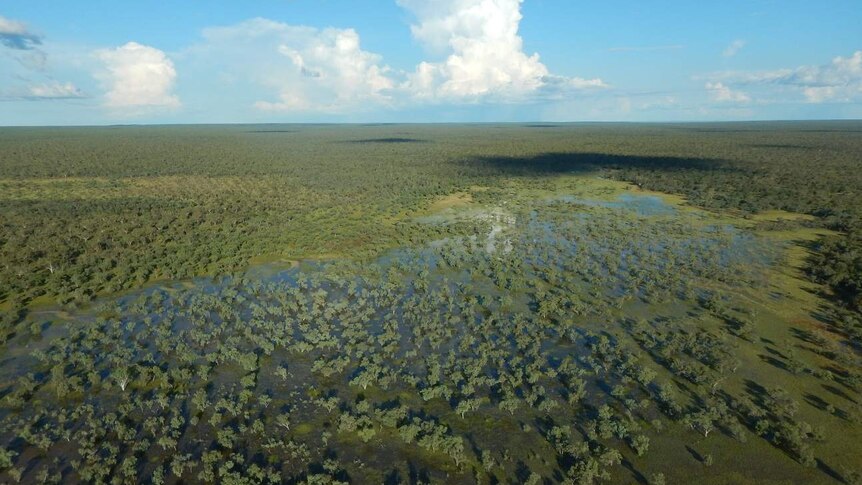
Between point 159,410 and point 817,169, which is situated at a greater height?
point 817,169

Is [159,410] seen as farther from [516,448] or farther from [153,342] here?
[516,448]

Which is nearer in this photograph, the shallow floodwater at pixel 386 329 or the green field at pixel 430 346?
the green field at pixel 430 346

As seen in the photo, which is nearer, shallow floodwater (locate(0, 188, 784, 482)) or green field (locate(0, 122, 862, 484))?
Result: green field (locate(0, 122, 862, 484))

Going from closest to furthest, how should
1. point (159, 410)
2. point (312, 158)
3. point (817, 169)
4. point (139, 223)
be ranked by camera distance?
point (159, 410)
point (139, 223)
point (817, 169)
point (312, 158)

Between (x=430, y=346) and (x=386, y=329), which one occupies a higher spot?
(x=386, y=329)

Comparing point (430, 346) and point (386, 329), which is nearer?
point (430, 346)

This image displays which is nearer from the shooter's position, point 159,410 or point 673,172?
point 159,410

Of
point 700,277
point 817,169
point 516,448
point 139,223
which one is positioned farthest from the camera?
point 817,169

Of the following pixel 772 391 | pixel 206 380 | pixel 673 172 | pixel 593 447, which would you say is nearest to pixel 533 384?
pixel 593 447
